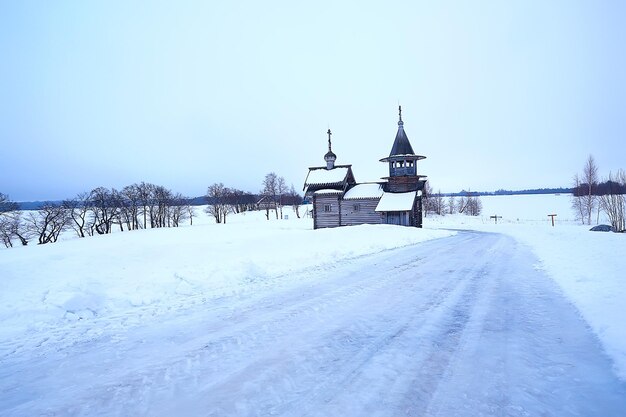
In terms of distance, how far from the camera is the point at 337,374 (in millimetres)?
4012

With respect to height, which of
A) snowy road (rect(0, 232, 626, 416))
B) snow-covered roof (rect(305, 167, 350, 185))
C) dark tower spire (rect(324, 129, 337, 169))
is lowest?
snowy road (rect(0, 232, 626, 416))

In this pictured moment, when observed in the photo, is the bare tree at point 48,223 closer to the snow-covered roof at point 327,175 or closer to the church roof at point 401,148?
the snow-covered roof at point 327,175

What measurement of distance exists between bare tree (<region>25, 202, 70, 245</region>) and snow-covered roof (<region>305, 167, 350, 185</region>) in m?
42.6

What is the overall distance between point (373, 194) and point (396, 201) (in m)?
3.14

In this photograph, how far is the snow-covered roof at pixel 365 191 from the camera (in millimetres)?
37594

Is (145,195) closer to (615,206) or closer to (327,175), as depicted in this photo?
(327,175)

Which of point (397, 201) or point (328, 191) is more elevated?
point (328, 191)

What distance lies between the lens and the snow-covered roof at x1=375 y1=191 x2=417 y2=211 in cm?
3453

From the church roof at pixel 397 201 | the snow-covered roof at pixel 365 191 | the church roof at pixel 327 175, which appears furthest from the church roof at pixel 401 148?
the church roof at pixel 327 175

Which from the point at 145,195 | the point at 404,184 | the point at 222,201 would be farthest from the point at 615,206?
the point at 145,195

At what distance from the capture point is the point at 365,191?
1518 inches

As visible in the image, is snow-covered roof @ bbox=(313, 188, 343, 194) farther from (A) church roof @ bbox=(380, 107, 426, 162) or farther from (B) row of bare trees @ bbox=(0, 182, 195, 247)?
(B) row of bare trees @ bbox=(0, 182, 195, 247)

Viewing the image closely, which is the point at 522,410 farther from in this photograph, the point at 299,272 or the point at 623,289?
the point at 299,272

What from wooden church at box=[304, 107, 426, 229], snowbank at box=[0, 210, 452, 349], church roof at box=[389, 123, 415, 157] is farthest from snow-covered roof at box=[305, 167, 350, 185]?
snowbank at box=[0, 210, 452, 349]
